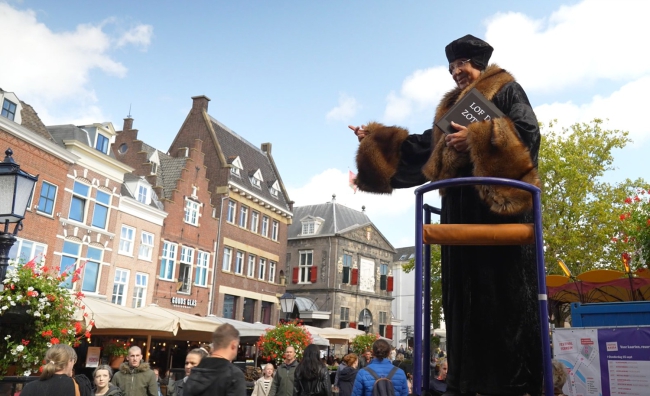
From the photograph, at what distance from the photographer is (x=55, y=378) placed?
4520 mm

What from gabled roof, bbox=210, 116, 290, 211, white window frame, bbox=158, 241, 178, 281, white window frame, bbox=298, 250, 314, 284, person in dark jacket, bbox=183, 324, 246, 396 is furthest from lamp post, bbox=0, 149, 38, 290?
white window frame, bbox=298, 250, 314, 284

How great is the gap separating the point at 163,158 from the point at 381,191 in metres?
26.7

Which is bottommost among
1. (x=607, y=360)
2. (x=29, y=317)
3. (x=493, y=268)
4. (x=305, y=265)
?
(x=607, y=360)

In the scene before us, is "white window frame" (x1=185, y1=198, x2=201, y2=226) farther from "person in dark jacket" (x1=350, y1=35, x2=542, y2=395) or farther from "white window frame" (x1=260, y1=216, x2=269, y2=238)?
"person in dark jacket" (x1=350, y1=35, x2=542, y2=395)

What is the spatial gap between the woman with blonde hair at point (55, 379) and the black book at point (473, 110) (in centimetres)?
396

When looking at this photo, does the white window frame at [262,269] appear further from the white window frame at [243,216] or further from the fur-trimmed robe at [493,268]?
the fur-trimmed robe at [493,268]

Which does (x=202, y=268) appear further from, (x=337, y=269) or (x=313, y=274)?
(x=337, y=269)

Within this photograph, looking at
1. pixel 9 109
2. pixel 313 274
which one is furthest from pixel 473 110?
pixel 313 274

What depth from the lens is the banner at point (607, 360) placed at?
5.80 meters

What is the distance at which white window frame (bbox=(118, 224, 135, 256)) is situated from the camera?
22.3m

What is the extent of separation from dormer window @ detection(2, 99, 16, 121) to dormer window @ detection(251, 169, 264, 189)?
54.6 ft

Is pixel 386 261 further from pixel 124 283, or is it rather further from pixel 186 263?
pixel 124 283

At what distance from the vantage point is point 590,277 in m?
9.07

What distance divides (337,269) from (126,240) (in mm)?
21187
